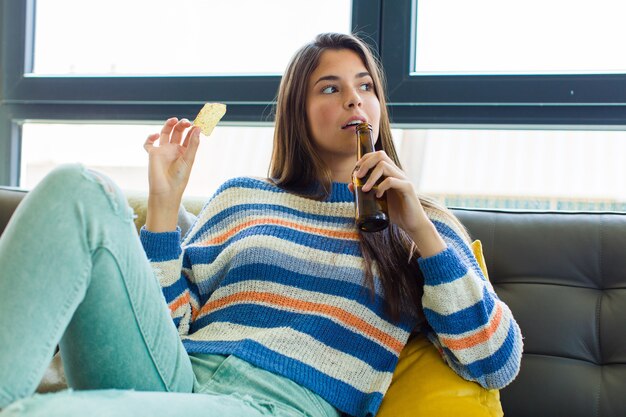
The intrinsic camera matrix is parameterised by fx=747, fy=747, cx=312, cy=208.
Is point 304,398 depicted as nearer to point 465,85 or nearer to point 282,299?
point 282,299

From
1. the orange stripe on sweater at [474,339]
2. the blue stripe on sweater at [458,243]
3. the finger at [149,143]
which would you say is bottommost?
the orange stripe on sweater at [474,339]

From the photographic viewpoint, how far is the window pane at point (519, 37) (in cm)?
225

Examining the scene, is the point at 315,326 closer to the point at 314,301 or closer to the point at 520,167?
the point at 314,301

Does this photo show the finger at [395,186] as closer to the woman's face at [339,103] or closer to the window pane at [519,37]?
the woman's face at [339,103]

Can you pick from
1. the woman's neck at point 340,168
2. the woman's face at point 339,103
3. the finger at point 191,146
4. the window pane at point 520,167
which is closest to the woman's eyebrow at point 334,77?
the woman's face at point 339,103

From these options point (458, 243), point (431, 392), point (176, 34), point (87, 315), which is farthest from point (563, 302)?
point (176, 34)

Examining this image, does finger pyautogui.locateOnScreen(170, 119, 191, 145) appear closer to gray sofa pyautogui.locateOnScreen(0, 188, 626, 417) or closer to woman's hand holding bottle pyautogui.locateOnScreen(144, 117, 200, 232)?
woman's hand holding bottle pyautogui.locateOnScreen(144, 117, 200, 232)

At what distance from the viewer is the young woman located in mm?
1020

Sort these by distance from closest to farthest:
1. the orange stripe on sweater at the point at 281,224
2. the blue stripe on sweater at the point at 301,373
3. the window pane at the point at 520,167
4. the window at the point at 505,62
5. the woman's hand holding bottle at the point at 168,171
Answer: the blue stripe on sweater at the point at 301,373
the woman's hand holding bottle at the point at 168,171
the orange stripe on sweater at the point at 281,224
the window at the point at 505,62
the window pane at the point at 520,167

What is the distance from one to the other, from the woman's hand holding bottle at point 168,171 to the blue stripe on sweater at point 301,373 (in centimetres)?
26

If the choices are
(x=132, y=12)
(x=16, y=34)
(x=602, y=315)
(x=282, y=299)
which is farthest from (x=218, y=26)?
(x=602, y=315)

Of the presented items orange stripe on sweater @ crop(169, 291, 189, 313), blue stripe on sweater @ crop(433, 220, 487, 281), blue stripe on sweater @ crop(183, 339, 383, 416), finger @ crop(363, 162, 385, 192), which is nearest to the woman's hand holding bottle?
orange stripe on sweater @ crop(169, 291, 189, 313)

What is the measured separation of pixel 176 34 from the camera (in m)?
2.71

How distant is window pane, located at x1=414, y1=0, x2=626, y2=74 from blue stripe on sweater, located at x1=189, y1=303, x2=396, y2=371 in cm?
114
